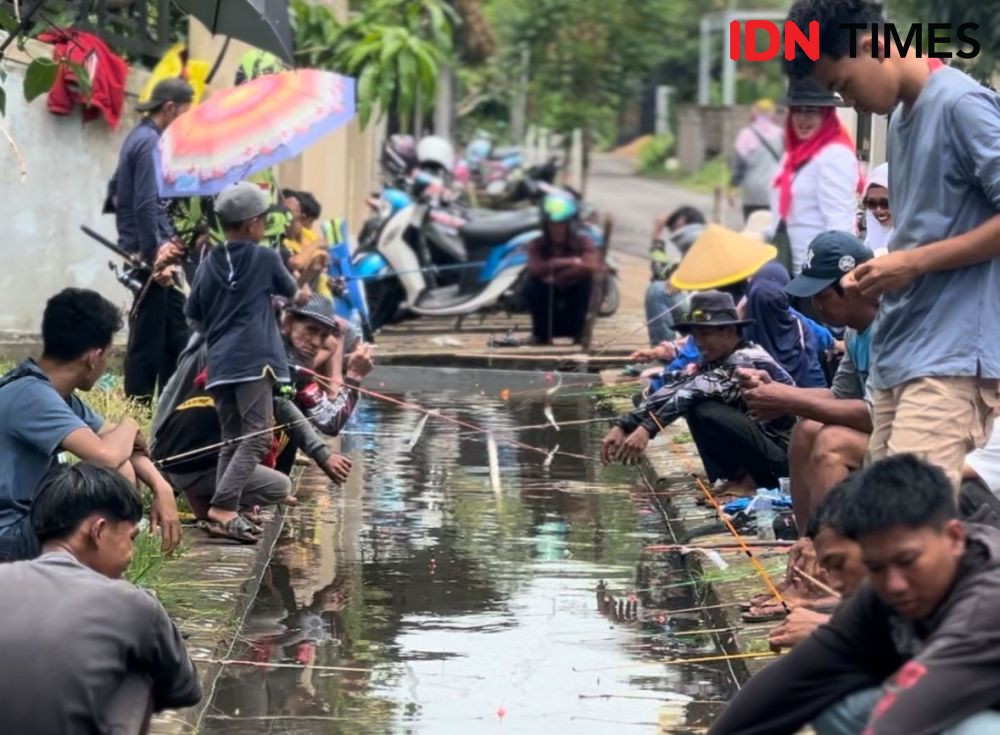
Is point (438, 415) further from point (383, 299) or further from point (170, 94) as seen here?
point (383, 299)

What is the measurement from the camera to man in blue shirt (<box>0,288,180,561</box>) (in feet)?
18.7

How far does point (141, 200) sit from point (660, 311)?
3.78 meters

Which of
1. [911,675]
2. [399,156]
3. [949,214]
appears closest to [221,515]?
[949,214]

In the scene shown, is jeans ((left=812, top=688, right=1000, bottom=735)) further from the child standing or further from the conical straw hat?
the conical straw hat

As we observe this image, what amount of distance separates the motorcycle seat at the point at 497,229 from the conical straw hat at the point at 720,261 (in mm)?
7147

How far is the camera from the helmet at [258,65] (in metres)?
12.3

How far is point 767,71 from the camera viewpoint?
50094mm

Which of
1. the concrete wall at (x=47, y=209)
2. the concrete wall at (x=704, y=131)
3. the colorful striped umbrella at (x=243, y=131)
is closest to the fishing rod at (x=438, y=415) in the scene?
the colorful striped umbrella at (x=243, y=131)

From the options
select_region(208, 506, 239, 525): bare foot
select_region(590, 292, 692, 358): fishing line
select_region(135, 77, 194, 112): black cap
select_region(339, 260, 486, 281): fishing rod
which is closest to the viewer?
select_region(208, 506, 239, 525): bare foot

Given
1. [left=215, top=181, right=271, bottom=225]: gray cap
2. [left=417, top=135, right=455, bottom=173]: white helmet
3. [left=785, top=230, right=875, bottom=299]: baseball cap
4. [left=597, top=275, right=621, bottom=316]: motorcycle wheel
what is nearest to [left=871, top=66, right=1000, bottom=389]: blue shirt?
[left=785, top=230, right=875, bottom=299]: baseball cap

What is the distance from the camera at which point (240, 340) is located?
27.2ft

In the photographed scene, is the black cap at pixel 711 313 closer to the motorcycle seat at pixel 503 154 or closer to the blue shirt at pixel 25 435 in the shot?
the blue shirt at pixel 25 435

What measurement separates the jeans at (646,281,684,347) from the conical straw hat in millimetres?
1378

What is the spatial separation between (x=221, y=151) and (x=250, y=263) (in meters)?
1.36
